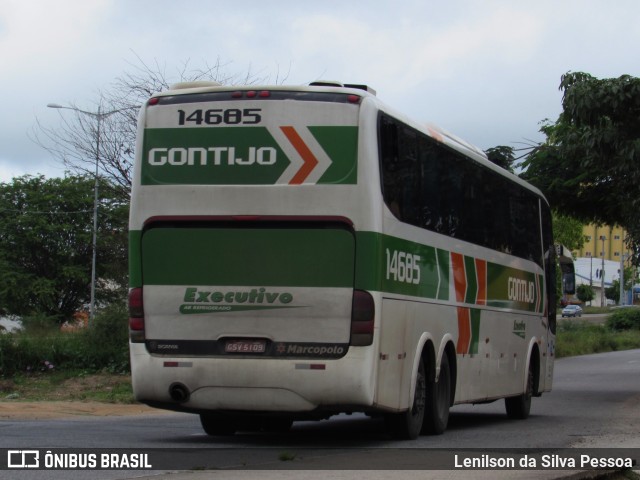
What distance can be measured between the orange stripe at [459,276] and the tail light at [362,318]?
3102mm

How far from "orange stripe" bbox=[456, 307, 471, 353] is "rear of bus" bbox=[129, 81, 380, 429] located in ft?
11.4

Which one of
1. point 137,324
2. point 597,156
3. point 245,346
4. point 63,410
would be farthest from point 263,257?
point 597,156

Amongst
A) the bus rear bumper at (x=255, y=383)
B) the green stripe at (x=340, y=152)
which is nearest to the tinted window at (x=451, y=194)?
the green stripe at (x=340, y=152)

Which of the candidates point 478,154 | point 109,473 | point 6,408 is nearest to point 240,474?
point 109,473

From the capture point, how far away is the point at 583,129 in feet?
76.1

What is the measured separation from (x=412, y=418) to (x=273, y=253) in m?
2.77

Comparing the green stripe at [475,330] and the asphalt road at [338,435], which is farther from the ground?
the green stripe at [475,330]

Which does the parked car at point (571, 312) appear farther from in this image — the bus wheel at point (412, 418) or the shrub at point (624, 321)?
the bus wheel at point (412, 418)

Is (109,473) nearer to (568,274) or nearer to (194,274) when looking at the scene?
(194,274)

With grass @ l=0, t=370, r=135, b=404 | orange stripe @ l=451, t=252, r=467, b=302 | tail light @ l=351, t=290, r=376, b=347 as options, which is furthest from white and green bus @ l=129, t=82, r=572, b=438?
grass @ l=0, t=370, r=135, b=404

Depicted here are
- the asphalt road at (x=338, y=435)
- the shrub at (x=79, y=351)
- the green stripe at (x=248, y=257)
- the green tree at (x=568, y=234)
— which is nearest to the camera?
the asphalt road at (x=338, y=435)

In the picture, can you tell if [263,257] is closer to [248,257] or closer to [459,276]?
[248,257]

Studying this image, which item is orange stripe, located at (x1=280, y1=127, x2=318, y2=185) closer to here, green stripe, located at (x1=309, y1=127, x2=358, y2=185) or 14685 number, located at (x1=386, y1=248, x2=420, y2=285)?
green stripe, located at (x1=309, y1=127, x2=358, y2=185)

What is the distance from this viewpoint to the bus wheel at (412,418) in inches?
521
